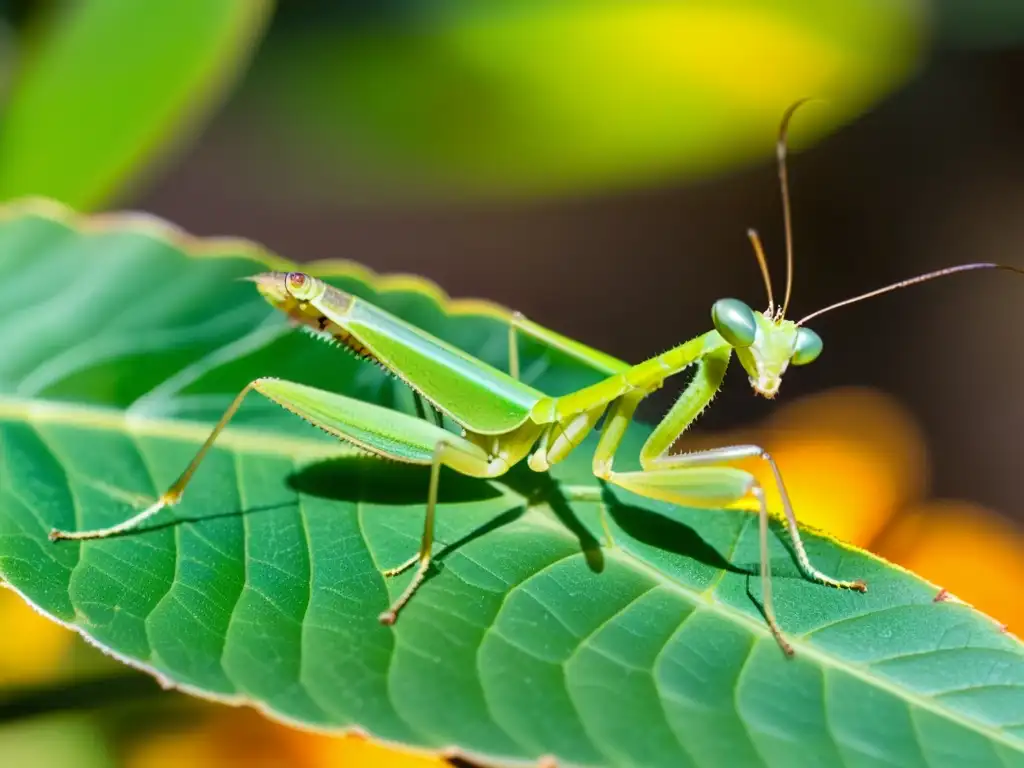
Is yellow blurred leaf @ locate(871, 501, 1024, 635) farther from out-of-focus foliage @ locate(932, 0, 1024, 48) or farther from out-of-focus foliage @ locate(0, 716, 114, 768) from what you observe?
out-of-focus foliage @ locate(932, 0, 1024, 48)

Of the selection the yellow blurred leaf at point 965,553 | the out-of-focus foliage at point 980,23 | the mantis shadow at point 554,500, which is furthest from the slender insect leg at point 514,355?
the out-of-focus foliage at point 980,23

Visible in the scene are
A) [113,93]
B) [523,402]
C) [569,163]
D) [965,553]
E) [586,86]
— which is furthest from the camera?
[569,163]

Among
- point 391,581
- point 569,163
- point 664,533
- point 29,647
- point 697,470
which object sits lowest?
point 29,647

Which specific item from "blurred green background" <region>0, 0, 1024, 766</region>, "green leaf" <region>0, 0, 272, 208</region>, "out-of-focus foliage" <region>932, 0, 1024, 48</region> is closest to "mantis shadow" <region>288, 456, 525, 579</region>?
"blurred green background" <region>0, 0, 1024, 766</region>

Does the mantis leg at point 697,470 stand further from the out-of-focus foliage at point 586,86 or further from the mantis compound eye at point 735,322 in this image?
the out-of-focus foliage at point 586,86

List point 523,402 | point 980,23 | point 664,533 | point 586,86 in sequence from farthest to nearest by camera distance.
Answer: point 980,23 → point 586,86 → point 523,402 → point 664,533

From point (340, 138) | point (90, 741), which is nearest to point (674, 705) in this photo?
point (90, 741)

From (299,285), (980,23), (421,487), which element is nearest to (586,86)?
(299,285)

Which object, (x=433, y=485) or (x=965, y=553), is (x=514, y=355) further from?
(x=965, y=553)

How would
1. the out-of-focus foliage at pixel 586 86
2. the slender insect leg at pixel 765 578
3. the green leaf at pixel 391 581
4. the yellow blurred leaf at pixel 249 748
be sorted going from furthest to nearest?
the out-of-focus foliage at pixel 586 86
the yellow blurred leaf at pixel 249 748
the slender insect leg at pixel 765 578
the green leaf at pixel 391 581
